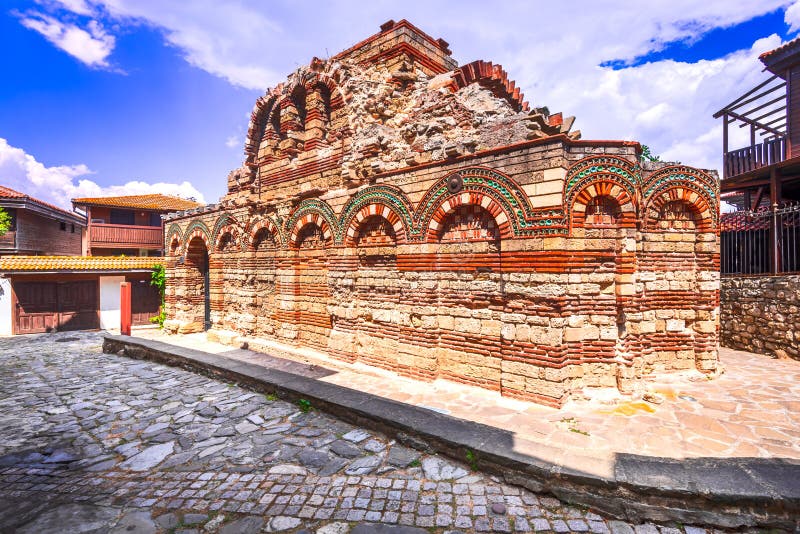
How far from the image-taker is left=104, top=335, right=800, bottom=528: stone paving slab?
2.96m

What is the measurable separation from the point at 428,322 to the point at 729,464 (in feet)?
13.4

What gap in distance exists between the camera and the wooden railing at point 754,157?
11.0 meters

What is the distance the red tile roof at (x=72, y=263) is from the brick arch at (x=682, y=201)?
18.0 meters

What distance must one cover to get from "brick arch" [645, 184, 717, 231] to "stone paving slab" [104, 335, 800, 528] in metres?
3.81

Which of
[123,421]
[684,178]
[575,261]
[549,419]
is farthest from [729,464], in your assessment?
[123,421]

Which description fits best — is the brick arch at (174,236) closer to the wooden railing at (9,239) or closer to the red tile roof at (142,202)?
the wooden railing at (9,239)

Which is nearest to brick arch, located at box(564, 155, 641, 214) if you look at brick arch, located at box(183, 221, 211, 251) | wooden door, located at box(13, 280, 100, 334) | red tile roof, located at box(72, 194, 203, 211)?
brick arch, located at box(183, 221, 211, 251)

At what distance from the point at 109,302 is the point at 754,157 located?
80.7ft

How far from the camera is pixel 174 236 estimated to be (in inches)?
536

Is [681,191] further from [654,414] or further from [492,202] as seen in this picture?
[654,414]

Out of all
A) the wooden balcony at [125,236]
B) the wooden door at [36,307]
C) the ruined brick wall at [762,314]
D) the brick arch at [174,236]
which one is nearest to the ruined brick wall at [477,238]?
the ruined brick wall at [762,314]

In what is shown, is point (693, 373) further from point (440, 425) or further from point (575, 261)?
point (440, 425)

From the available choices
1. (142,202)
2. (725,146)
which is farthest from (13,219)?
(725,146)

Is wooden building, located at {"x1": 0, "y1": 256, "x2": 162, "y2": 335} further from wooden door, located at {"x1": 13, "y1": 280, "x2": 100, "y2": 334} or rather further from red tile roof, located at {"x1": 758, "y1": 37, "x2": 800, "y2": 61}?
red tile roof, located at {"x1": 758, "y1": 37, "x2": 800, "y2": 61}
